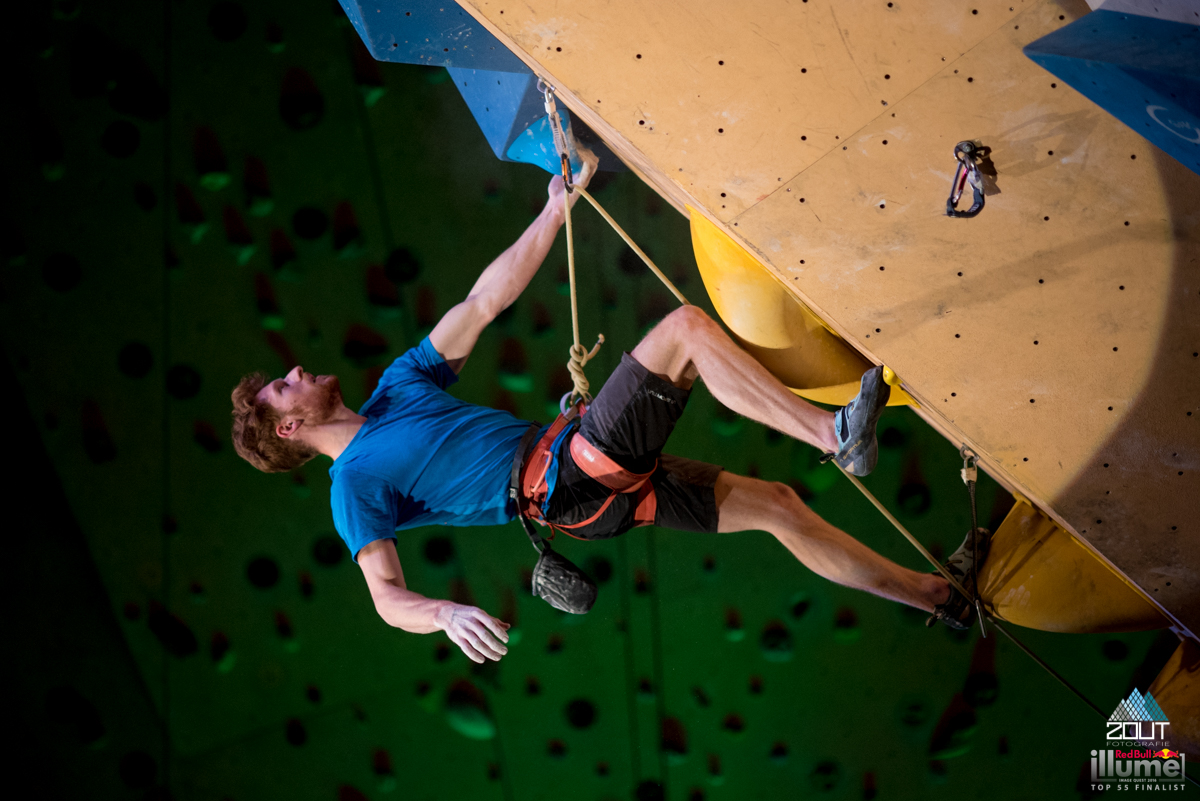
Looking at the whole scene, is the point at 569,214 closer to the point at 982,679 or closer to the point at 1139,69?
the point at 1139,69

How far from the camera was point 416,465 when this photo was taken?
1.96 meters

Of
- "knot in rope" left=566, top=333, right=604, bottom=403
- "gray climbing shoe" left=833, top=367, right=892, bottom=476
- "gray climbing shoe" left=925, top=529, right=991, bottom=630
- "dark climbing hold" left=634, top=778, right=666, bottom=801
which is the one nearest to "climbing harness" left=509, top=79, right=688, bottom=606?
"knot in rope" left=566, top=333, right=604, bottom=403

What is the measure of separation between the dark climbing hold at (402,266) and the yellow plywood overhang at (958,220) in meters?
1.11

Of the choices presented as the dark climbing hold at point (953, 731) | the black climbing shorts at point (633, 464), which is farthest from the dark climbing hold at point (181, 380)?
the dark climbing hold at point (953, 731)

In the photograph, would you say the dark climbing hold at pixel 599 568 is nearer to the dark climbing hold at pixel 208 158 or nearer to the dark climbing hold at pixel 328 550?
the dark climbing hold at pixel 328 550

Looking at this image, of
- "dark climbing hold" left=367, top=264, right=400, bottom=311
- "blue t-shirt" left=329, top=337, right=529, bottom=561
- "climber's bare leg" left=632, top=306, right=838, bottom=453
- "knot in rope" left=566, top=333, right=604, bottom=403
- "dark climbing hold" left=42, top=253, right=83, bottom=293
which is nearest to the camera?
"climber's bare leg" left=632, top=306, right=838, bottom=453

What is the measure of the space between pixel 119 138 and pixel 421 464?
150cm

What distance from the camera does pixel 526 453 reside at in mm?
1955

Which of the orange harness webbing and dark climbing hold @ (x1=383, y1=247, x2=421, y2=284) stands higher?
dark climbing hold @ (x1=383, y1=247, x2=421, y2=284)

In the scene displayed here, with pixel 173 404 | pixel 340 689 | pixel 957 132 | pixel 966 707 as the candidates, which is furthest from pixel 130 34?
pixel 966 707

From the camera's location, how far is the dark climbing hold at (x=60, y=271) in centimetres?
257

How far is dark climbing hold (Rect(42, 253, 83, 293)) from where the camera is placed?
2566 mm

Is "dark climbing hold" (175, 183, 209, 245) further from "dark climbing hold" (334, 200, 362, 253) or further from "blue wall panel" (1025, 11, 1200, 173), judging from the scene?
"blue wall panel" (1025, 11, 1200, 173)

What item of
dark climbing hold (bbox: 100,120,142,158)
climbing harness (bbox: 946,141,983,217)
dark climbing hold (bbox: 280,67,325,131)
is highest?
climbing harness (bbox: 946,141,983,217)
